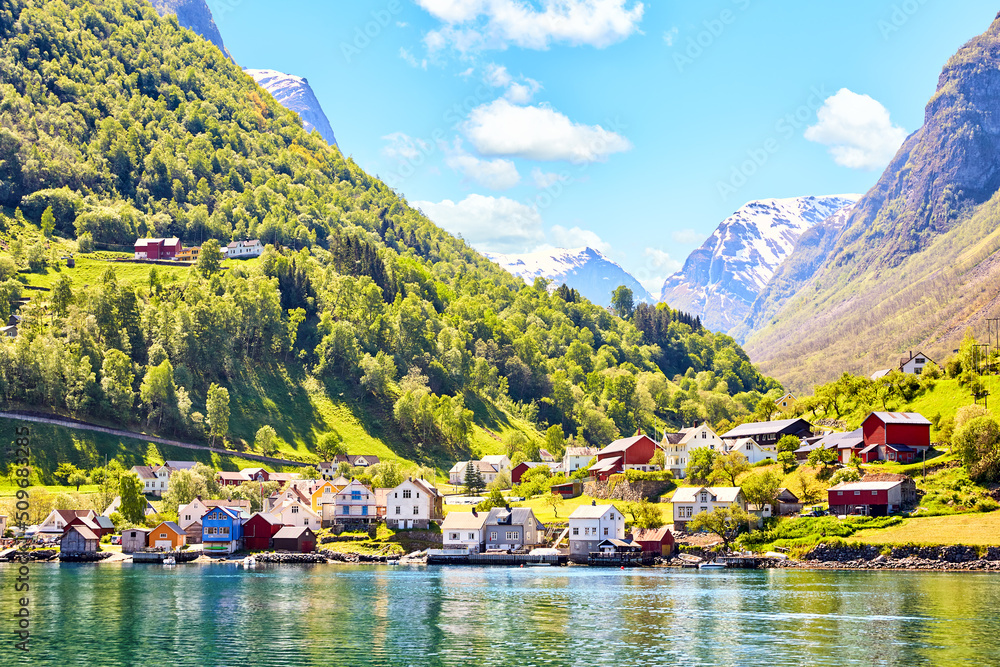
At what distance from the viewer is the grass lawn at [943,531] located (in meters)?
95.5

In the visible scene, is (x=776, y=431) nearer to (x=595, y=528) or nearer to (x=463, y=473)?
(x=595, y=528)

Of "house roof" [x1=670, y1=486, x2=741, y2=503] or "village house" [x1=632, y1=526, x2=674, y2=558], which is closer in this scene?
"village house" [x1=632, y1=526, x2=674, y2=558]

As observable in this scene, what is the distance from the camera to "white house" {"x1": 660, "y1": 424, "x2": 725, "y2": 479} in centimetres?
14584

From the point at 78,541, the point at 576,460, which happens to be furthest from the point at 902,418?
the point at 78,541

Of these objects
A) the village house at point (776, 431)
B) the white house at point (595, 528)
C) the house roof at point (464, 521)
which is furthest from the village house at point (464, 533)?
the village house at point (776, 431)

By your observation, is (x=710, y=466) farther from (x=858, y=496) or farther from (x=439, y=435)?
(x=439, y=435)

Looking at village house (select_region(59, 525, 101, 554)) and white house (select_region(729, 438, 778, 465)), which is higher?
white house (select_region(729, 438, 778, 465))

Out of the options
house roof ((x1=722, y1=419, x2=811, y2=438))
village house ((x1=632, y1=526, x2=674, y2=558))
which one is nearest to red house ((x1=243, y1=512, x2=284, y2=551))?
village house ((x1=632, y1=526, x2=674, y2=558))

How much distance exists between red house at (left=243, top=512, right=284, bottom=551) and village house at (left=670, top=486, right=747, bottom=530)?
49.2 m

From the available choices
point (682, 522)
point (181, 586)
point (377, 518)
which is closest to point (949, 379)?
point (682, 522)

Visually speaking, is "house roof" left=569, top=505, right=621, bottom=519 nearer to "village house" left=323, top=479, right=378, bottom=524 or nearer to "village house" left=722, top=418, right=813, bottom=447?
"village house" left=323, top=479, right=378, bottom=524

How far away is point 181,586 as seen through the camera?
8556 centimetres

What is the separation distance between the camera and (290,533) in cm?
12344

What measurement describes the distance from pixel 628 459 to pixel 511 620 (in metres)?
87.3
